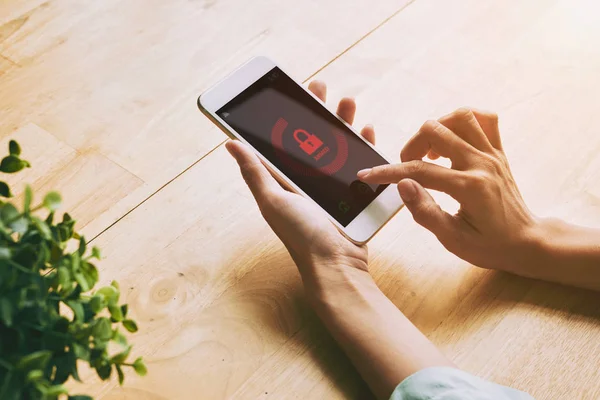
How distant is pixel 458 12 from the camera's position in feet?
3.30

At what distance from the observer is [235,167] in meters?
0.81

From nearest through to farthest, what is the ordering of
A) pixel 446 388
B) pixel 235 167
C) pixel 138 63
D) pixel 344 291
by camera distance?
1. pixel 446 388
2. pixel 344 291
3. pixel 235 167
4. pixel 138 63

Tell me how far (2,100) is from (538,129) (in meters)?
0.75

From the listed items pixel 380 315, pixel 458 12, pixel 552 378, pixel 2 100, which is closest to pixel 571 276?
pixel 552 378

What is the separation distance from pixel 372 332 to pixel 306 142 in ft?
0.82

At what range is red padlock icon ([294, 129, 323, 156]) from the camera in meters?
0.75

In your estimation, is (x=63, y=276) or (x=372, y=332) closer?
(x=63, y=276)

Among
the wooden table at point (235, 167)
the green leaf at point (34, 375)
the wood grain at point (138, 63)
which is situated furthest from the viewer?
the wood grain at point (138, 63)

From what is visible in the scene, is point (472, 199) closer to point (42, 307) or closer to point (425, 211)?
point (425, 211)

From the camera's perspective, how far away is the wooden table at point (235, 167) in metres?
0.65

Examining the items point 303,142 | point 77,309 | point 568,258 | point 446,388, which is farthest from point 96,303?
point 568,258

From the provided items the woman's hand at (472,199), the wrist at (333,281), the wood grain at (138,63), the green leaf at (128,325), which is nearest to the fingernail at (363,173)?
the woman's hand at (472,199)

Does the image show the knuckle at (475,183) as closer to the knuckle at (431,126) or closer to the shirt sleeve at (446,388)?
the knuckle at (431,126)

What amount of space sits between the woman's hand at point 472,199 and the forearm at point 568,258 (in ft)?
0.04
